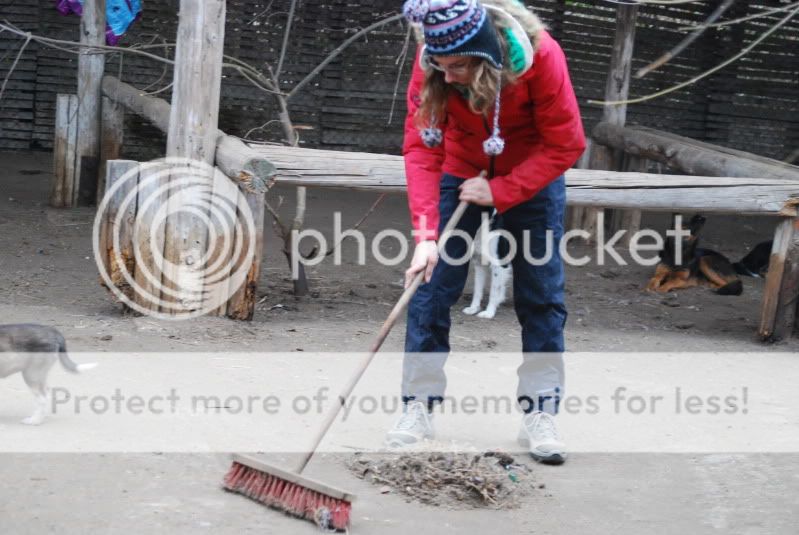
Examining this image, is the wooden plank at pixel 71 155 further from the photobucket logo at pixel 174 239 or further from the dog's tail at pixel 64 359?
the dog's tail at pixel 64 359

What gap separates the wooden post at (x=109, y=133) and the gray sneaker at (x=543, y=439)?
256 inches

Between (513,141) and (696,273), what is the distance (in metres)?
4.79

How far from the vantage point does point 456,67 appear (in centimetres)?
359

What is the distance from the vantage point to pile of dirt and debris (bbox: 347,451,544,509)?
3.76m

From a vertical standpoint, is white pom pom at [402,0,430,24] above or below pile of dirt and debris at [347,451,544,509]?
above

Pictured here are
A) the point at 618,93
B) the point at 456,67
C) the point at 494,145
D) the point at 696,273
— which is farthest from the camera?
the point at 618,93

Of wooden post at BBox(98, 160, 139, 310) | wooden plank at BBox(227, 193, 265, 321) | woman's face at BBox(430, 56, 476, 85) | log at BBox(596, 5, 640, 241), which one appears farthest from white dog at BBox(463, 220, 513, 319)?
woman's face at BBox(430, 56, 476, 85)

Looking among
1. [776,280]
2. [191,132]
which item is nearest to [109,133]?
[191,132]

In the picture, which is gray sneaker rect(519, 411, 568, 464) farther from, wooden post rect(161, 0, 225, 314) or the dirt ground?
wooden post rect(161, 0, 225, 314)

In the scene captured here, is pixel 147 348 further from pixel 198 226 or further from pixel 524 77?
pixel 524 77

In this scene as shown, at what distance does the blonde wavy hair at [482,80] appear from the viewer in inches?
141

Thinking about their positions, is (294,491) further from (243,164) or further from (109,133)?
(109,133)

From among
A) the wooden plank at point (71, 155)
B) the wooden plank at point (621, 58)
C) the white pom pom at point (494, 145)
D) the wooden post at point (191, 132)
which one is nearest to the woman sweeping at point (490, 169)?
the white pom pom at point (494, 145)

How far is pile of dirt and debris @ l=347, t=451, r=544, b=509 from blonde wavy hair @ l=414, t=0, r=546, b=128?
4.00ft
